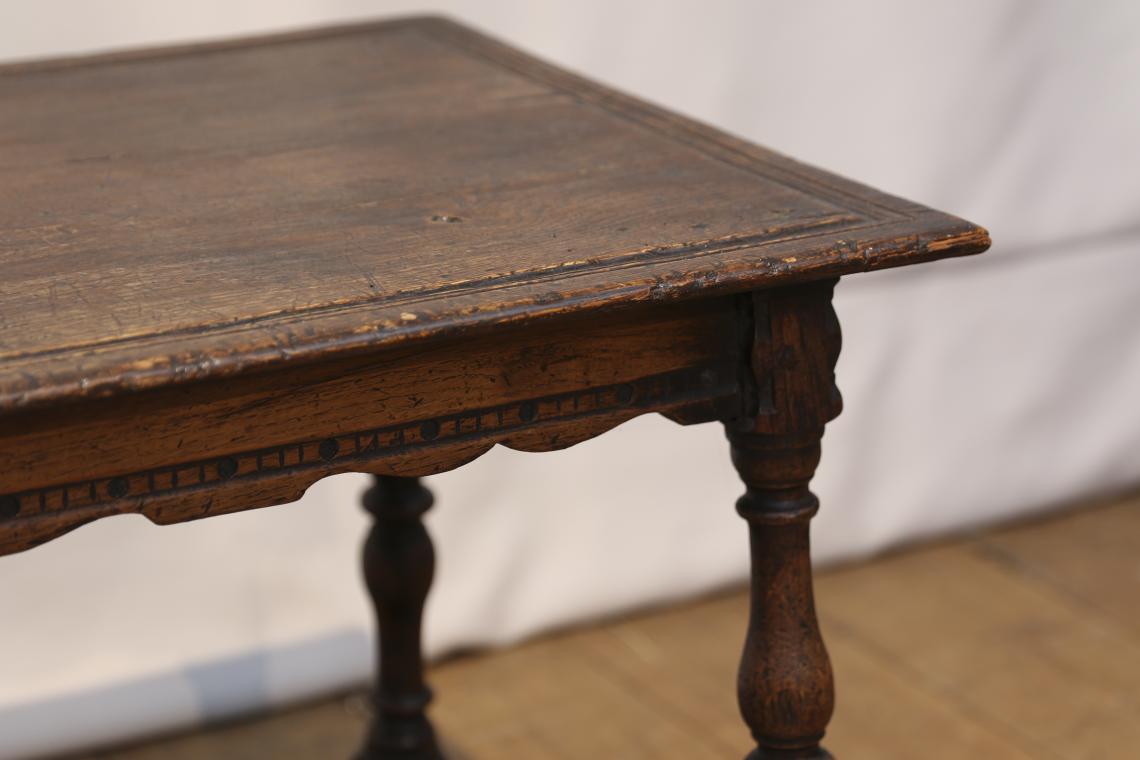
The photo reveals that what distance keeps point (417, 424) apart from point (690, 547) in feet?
4.57

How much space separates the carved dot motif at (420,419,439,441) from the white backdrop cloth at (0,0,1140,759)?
1.11 meters

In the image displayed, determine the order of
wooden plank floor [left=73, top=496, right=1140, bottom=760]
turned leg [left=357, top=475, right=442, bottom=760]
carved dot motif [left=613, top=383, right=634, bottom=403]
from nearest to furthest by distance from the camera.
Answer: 1. carved dot motif [left=613, top=383, right=634, bottom=403]
2. turned leg [left=357, top=475, right=442, bottom=760]
3. wooden plank floor [left=73, top=496, right=1140, bottom=760]

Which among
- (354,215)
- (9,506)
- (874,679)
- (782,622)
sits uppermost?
(354,215)

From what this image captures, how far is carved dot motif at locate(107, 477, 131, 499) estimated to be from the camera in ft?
3.33

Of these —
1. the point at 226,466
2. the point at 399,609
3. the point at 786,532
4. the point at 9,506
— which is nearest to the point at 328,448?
the point at 226,466

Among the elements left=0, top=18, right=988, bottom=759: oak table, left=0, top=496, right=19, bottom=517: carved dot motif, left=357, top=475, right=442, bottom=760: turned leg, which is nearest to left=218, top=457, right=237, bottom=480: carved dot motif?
left=0, top=18, right=988, bottom=759: oak table

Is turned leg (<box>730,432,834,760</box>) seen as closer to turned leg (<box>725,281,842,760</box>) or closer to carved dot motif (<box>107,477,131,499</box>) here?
turned leg (<box>725,281,842,760</box>)

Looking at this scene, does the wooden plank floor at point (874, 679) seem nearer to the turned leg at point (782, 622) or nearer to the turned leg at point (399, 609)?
the turned leg at point (399, 609)

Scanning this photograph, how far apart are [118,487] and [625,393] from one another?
0.34 metres

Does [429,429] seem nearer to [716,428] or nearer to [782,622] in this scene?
[782,622]

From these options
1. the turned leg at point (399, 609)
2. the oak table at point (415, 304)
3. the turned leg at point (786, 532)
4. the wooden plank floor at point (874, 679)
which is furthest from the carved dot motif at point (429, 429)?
the wooden plank floor at point (874, 679)

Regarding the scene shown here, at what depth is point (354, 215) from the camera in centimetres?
120

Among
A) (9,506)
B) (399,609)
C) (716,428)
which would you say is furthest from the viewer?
(716,428)

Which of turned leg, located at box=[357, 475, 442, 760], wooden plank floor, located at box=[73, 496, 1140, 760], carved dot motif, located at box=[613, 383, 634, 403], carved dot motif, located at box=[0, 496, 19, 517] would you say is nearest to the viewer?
carved dot motif, located at box=[0, 496, 19, 517]
